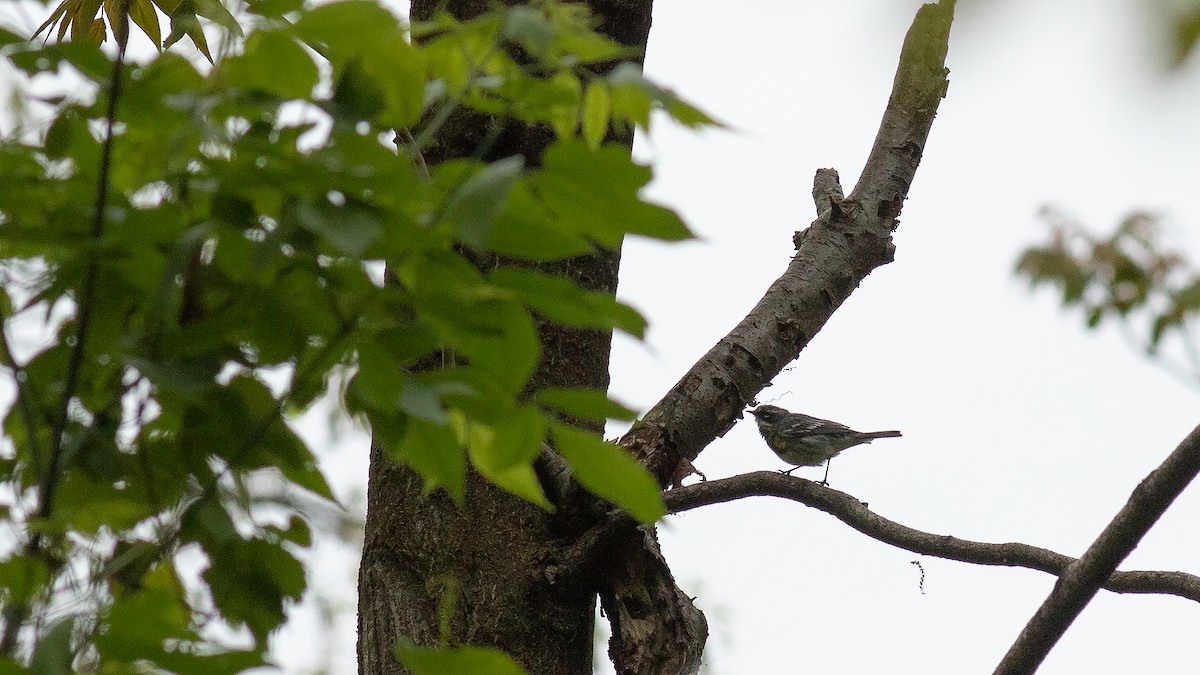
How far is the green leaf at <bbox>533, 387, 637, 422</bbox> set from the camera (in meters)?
1.02

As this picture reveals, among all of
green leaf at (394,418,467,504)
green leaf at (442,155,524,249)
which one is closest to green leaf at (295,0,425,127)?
green leaf at (442,155,524,249)

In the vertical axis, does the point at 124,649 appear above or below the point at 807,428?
below

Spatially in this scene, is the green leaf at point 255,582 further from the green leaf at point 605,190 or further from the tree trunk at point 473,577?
the tree trunk at point 473,577

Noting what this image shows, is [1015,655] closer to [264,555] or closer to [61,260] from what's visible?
[264,555]

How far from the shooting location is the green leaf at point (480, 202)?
2.77 ft

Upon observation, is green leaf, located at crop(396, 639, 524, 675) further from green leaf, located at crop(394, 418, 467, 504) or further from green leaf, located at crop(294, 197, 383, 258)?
green leaf, located at crop(294, 197, 383, 258)

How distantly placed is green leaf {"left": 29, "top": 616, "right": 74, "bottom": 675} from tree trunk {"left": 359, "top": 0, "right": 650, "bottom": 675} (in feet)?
5.42

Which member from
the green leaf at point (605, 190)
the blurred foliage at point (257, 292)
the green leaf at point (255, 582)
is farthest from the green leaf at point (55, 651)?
the green leaf at point (605, 190)

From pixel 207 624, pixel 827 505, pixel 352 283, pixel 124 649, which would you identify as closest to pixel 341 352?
pixel 352 283

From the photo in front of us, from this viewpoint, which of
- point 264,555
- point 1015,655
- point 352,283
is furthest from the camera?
point 1015,655

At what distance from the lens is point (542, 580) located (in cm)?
266

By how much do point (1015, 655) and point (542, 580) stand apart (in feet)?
3.63

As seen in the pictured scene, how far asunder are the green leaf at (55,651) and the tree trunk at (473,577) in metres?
1.65

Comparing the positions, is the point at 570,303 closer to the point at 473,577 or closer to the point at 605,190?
the point at 605,190
